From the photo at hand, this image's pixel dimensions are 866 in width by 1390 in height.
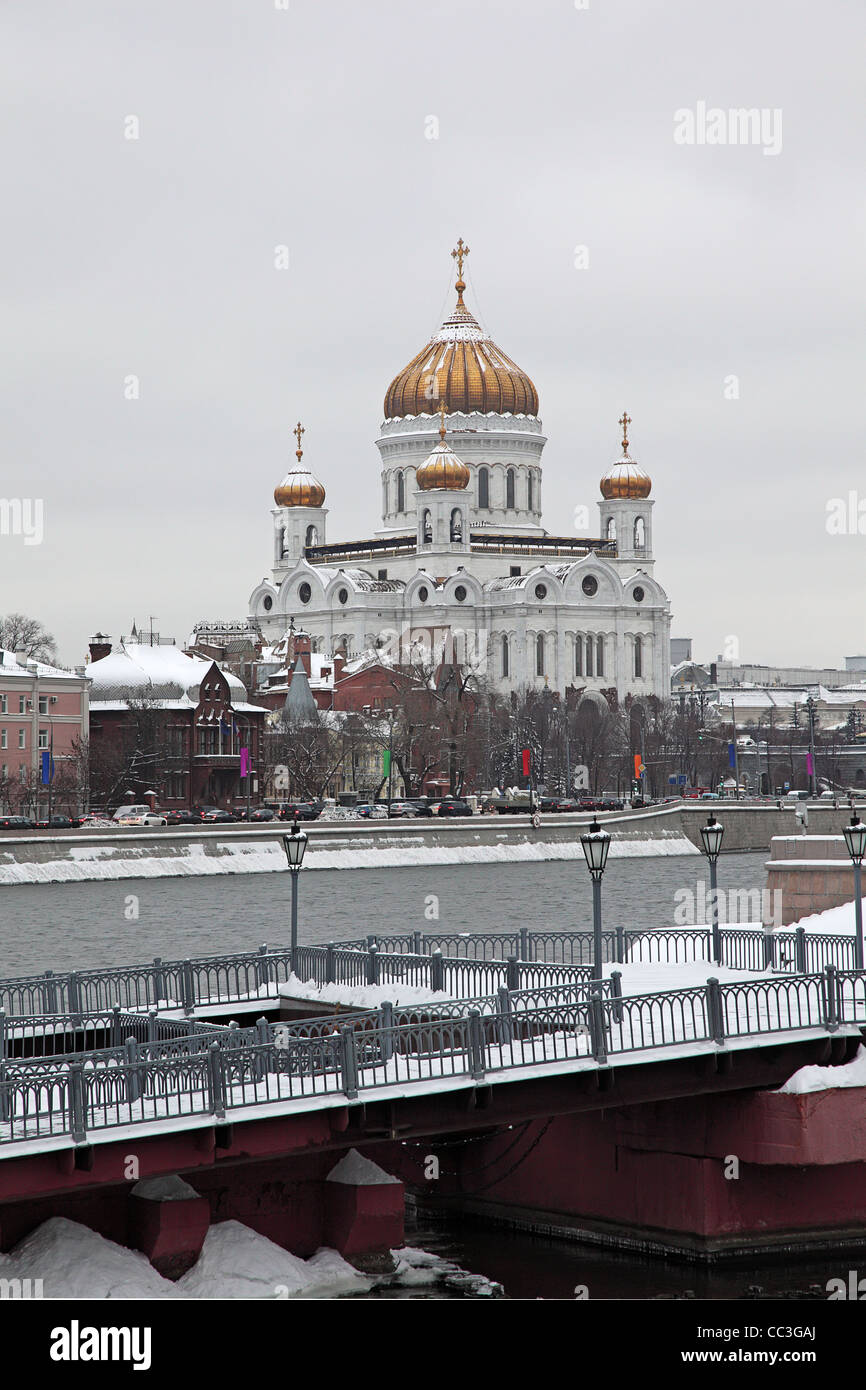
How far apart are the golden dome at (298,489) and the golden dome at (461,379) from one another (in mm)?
5717

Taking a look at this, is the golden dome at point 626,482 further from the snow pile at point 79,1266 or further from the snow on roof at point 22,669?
the snow pile at point 79,1266

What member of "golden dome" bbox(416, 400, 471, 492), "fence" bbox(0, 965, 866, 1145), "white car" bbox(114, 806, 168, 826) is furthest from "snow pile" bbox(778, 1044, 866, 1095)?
"golden dome" bbox(416, 400, 471, 492)

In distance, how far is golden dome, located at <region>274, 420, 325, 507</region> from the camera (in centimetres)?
11512

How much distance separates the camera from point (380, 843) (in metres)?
59.3

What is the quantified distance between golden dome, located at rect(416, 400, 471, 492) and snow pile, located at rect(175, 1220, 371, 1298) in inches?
3545

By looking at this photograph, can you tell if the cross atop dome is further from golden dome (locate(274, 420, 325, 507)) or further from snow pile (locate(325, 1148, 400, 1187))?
snow pile (locate(325, 1148, 400, 1187))

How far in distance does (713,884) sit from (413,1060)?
6.86 meters

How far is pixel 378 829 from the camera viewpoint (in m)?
59.5

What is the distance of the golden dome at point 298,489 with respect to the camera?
378 feet

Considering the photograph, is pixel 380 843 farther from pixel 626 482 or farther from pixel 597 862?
pixel 626 482

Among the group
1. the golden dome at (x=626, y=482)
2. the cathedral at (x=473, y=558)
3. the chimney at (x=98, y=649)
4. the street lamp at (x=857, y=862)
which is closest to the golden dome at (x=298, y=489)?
the cathedral at (x=473, y=558)

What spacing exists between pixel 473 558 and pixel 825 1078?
91.4 metres

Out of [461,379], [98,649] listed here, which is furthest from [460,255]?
[98,649]
